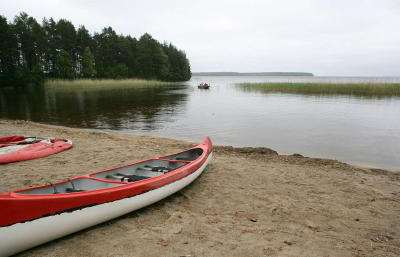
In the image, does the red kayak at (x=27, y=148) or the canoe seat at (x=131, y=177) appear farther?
the red kayak at (x=27, y=148)

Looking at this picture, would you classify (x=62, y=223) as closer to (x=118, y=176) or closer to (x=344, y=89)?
(x=118, y=176)

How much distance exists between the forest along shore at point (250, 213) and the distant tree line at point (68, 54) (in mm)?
41421

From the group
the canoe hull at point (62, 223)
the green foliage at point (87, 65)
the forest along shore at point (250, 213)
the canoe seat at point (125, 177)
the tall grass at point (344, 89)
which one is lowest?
the forest along shore at point (250, 213)

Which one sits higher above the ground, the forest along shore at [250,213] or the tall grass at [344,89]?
the tall grass at [344,89]

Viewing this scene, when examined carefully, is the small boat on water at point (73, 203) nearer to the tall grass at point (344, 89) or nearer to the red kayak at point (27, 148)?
the red kayak at point (27, 148)

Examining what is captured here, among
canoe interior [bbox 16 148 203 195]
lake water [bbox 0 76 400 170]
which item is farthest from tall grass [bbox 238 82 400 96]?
canoe interior [bbox 16 148 203 195]

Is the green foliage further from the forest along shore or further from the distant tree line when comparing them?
the forest along shore

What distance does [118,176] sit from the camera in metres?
5.32

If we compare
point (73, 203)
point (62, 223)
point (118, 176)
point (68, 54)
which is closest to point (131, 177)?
point (118, 176)

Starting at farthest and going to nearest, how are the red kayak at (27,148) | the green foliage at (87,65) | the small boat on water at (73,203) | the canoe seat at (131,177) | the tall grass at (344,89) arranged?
the green foliage at (87,65)
the tall grass at (344,89)
the red kayak at (27,148)
the canoe seat at (131,177)
the small boat on water at (73,203)

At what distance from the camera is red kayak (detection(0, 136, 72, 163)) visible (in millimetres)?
7473

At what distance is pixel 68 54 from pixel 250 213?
179ft

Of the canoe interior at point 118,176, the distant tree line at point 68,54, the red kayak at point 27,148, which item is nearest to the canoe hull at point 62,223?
the canoe interior at point 118,176

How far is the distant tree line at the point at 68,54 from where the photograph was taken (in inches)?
1629
